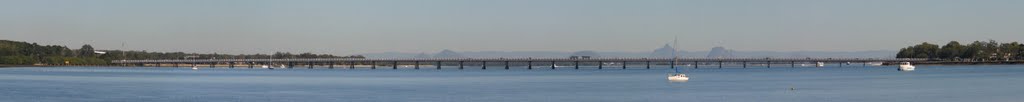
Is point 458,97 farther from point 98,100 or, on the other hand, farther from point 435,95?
point 98,100

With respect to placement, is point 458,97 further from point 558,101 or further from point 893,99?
point 893,99

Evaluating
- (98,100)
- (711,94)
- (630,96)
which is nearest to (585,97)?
(630,96)

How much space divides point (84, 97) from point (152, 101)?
7.36 m

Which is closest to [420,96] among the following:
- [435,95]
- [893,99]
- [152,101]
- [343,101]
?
[435,95]

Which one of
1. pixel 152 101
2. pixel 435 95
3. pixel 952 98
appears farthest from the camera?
pixel 435 95

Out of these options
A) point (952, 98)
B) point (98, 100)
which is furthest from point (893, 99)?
point (98, 100)

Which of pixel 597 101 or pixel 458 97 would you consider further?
pixel 458 97

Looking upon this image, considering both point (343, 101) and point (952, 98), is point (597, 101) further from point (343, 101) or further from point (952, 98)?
point (952, 98)

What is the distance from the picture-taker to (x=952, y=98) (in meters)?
81.6

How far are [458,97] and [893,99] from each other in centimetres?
1985

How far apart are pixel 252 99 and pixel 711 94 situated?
22.6 meters

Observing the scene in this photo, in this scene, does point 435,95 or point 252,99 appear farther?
point 435,95

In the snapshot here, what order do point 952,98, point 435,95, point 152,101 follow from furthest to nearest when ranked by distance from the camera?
point 435,95, point 952,98, point 152,101

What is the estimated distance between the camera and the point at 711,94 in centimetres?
8838
